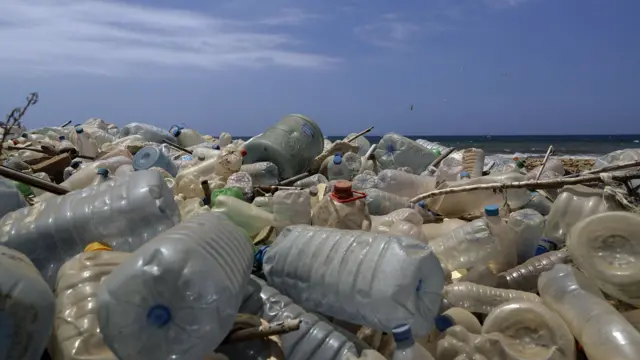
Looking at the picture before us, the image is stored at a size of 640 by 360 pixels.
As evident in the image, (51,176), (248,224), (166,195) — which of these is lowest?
(51,176)

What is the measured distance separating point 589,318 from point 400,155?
3350mm

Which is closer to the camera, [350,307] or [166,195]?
[350,307]

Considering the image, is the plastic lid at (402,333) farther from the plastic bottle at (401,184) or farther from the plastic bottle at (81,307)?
the plastic bottle at (401,184)

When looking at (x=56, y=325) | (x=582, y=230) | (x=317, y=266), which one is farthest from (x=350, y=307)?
(x=582, y=230)

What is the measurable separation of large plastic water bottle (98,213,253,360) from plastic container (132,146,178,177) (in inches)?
104

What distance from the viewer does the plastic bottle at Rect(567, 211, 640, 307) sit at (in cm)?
196

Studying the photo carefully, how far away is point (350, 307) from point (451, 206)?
1804 millimetres

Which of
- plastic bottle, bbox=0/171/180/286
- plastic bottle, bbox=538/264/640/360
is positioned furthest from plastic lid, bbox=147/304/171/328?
plastic bottle, bbox=538/264/640/360

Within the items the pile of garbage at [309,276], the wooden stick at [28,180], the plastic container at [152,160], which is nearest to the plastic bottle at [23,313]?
the pile of garbage at [309,276]

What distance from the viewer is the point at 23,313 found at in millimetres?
1276

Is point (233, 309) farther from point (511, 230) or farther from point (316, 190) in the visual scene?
point (316, 190)

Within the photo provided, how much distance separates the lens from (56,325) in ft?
4.88

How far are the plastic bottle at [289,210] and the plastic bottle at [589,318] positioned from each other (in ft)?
3.69

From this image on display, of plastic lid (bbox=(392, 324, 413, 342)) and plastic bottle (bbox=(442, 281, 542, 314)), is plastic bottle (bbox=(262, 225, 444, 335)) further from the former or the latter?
plastic bottle (bbox=(442, 281, 542, 314))
